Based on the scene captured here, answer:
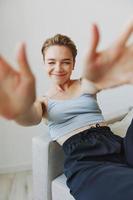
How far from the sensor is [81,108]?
69 centimetres

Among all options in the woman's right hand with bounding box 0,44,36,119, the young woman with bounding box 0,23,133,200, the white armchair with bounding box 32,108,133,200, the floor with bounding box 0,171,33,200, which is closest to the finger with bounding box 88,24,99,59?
the young woman with bounding box 0,23,133,200

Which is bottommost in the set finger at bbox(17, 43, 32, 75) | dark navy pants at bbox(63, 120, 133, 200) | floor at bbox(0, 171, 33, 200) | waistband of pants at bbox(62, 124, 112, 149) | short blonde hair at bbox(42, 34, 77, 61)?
floor at bbox(0, 171, 33, 200)

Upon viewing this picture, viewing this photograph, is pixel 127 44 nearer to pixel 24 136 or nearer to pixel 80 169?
pixel 80 169

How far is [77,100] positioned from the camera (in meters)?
0.62

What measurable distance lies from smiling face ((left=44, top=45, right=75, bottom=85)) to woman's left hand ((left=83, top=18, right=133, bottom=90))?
66 mm

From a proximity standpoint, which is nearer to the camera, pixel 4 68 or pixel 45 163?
pixel 4 68

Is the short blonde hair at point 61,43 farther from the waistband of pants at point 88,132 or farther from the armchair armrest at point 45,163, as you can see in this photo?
the armchair armrest at point 45,163

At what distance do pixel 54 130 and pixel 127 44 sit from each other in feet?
1.21

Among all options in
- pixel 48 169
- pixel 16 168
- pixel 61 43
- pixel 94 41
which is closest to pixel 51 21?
pixel 61 43

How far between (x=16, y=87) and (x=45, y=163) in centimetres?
50

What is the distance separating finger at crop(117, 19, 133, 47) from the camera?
19.1 inches

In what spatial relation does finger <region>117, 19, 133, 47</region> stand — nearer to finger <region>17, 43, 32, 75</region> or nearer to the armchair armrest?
finger <region>17, 43, 32, 75</region>

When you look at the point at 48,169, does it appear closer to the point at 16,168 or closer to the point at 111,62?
the point at 16,168

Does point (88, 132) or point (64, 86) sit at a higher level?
point (64, 86)
